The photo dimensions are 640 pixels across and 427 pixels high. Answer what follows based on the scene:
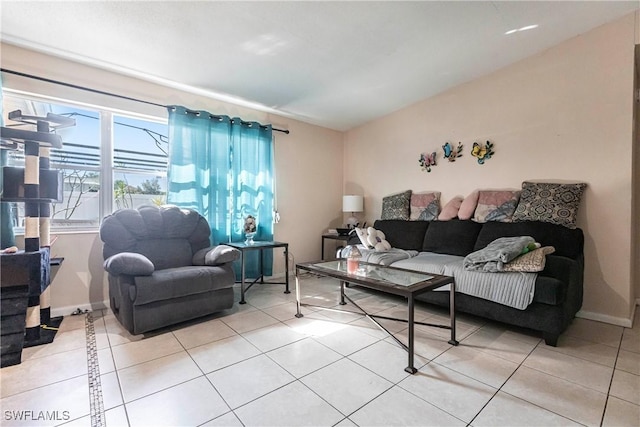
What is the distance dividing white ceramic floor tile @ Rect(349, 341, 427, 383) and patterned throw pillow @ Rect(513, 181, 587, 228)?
188 cm

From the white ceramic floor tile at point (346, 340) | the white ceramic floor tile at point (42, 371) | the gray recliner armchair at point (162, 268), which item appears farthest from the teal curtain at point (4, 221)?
the white ceramic floor tile at point (346, 340)

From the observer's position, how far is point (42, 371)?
1.75 metres

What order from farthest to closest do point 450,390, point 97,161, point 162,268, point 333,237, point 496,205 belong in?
1. point 333,237
2. point 496,205
3. point 97,161
4. point 162,268
5. point 450,390

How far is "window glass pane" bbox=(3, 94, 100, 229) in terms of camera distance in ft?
9.00

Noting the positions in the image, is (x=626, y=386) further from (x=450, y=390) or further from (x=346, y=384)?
(x=346, y=384)

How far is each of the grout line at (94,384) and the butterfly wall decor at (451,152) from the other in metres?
3.83

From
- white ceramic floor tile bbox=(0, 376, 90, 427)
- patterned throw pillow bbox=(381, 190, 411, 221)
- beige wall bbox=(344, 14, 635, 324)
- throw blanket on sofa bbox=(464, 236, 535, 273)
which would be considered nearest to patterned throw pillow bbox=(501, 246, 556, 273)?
throw blanket on sofa bbox=(464, 236, 535, 273)

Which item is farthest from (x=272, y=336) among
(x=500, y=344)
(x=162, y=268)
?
(x=500, y=344)

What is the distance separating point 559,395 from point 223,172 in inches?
140

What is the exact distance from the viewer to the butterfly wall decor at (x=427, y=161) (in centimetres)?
374

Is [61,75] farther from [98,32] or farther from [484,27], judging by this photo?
[484,27]

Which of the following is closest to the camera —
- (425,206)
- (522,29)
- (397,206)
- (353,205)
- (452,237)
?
(522,29)

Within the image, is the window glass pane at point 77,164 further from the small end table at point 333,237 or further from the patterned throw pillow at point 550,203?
the patterned throw pillow at point 550,203

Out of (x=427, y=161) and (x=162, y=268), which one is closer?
(x=162, y=268)
